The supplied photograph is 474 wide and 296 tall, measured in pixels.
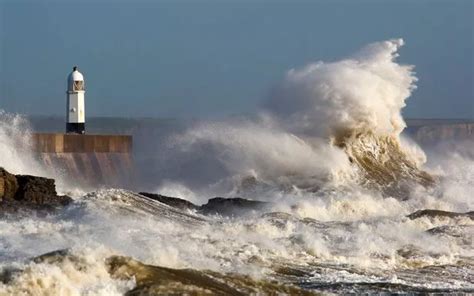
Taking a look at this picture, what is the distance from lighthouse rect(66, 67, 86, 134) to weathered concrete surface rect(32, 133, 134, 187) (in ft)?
3.88

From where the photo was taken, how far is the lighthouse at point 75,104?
77.4 feet

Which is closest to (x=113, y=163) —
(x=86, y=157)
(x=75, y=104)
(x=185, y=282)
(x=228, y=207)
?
(x=86, y=157)

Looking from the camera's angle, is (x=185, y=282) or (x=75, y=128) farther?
(x=75, y=128)

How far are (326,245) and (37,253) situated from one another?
14.8 feet

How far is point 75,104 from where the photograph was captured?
23719mm

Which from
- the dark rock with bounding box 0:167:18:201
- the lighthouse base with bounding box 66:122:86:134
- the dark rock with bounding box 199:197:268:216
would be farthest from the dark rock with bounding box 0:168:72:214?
the lighthouse base with bounding box 66:122:86:134

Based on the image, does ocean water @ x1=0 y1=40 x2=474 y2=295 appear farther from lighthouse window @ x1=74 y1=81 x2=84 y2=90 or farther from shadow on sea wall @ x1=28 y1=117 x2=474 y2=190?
lighthouse window @ x1=74 y1=81 x2=84 y2=90

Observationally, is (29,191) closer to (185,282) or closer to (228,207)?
(228,207)

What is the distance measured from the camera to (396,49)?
29.0 meters

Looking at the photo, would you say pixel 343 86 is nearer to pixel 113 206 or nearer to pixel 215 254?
pixel 113 206

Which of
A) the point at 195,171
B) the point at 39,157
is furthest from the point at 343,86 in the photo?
the point at 39,157

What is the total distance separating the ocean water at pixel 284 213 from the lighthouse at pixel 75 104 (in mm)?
1262

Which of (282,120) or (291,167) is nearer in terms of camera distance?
(291,167)

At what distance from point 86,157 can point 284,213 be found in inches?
215
